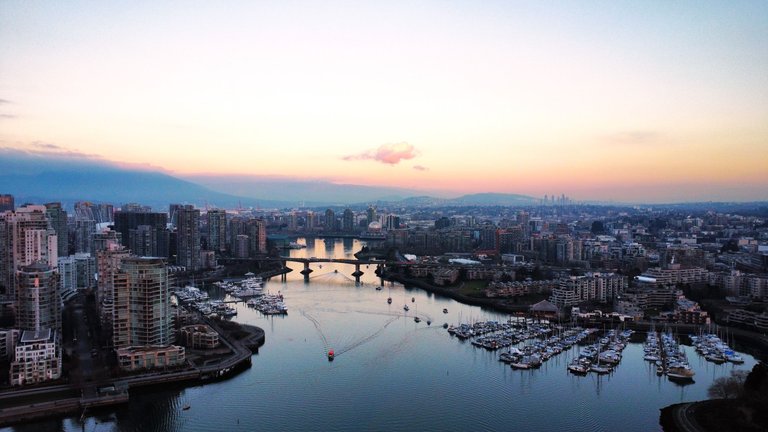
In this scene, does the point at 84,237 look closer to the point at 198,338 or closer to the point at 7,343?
the point at 7,343

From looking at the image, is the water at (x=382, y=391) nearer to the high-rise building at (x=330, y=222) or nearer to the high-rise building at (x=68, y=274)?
the high-rise building at (x=68, y=274)

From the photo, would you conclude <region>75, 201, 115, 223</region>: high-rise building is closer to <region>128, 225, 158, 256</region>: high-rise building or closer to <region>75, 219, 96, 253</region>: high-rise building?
<region>75, 219, 96, 253</region>: high-rise building

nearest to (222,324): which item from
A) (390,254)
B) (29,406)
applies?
(29,406)

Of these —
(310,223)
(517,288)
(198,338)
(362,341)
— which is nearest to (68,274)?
(198,338)

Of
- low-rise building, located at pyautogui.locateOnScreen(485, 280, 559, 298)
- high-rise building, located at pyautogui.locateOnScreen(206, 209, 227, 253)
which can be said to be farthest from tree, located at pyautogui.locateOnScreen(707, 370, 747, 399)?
high-rise building, located at pyautogui.locateOnScreen(206, 209, 227, 253)

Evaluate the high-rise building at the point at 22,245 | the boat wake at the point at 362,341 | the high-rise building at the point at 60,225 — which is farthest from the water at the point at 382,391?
the high-rise building at the point at 60,225

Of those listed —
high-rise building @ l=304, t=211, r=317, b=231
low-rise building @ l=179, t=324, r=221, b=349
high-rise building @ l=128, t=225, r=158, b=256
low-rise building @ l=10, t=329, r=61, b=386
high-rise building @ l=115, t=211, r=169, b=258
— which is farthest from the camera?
high-rise building @ l=304, t=211, r=317, b=231

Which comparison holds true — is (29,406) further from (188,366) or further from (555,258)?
(555,258)
